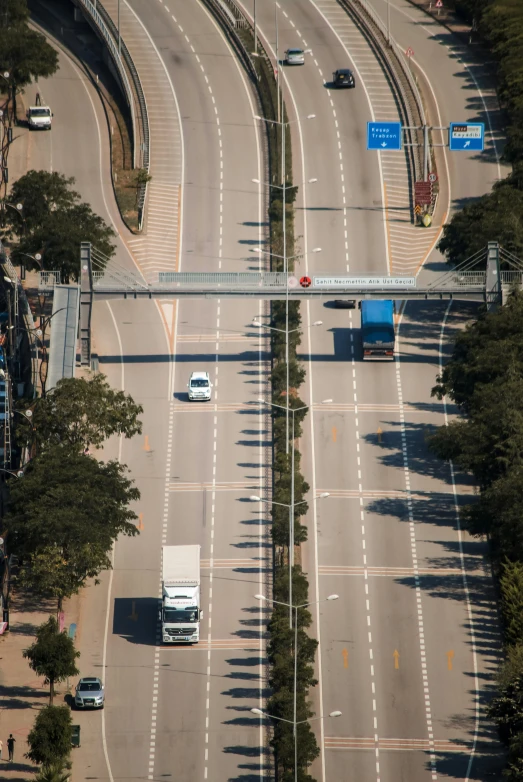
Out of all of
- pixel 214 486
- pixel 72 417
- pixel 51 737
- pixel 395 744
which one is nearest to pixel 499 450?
pixel 214 486

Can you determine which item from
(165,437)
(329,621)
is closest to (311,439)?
(165,437)

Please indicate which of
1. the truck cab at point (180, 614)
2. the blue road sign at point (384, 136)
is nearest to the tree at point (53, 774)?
the truck cab at point (180, 614)

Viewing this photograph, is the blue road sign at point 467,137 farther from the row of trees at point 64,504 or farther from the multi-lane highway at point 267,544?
the row of trees at point 64,504

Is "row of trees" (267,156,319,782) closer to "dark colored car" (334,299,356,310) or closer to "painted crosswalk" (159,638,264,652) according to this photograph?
"painted crosswalk" (159,638,264,652)

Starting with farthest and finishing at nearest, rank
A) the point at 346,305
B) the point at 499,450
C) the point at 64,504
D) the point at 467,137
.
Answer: the point at 467,137 < the point at 346,305 < the point at 499,450 < the point at 64,504

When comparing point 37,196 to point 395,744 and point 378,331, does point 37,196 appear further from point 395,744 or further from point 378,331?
point 395,744
